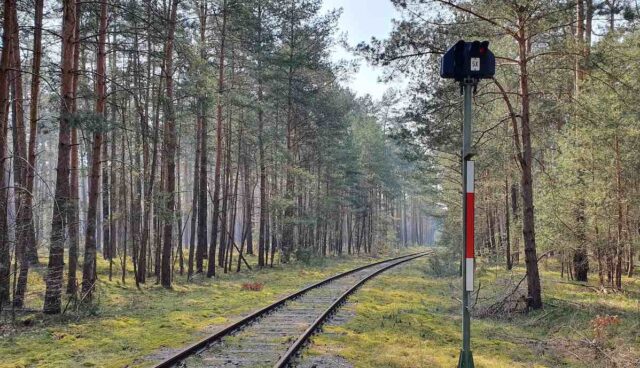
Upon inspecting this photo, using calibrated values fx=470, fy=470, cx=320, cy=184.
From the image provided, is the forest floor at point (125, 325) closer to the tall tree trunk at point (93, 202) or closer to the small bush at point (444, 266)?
the tall tree trunk at point (93, 202)

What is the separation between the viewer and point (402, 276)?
22078mm

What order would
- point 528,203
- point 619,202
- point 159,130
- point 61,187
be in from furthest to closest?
point 159,130 < point 619,202 < point 528,203 < point 61,187

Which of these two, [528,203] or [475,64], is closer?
[475,64]

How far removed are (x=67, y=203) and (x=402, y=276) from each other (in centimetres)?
1579

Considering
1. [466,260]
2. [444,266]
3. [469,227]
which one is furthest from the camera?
[444,266]

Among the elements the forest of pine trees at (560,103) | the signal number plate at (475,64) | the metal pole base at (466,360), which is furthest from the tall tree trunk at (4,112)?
the metal pole base at (466,360)

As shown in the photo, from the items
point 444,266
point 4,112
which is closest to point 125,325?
A: point 4,112

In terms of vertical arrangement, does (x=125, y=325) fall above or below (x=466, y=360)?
below

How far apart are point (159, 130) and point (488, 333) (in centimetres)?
1202

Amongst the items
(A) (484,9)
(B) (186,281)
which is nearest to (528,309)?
(A) (484,9)

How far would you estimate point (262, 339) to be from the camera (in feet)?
26.2

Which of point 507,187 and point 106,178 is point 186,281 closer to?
point 106,178

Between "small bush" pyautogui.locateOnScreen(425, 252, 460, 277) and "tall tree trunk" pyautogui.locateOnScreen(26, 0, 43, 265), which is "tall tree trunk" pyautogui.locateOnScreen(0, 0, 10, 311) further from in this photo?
"small bush" pyautogui.locateOnScreen(425, 252, 460, 277)

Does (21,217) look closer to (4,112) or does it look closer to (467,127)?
(4,112)
